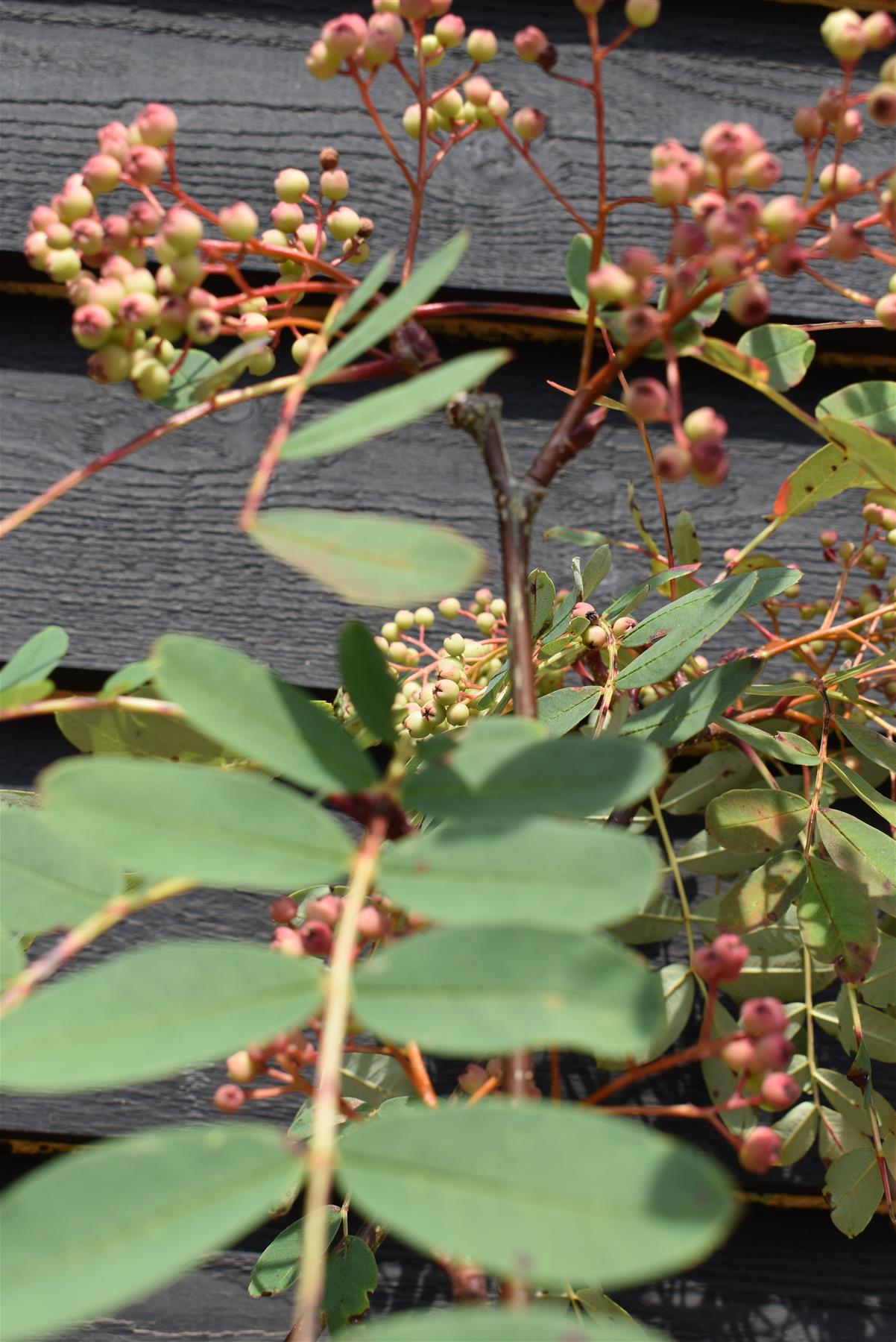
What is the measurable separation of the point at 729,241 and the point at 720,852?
43 centimetres

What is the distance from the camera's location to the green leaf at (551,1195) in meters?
0.20

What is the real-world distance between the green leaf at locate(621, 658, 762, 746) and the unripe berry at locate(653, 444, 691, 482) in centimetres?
17

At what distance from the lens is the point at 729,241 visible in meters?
0.31

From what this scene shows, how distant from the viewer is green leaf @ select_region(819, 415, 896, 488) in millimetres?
378

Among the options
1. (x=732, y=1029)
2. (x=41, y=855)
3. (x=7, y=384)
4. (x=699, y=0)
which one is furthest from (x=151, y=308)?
(x=699, y=0)

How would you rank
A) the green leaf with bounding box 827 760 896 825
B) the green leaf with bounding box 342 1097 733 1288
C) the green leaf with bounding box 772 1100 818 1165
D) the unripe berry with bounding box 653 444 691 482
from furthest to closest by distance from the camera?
the green leaf with bounding box 772 1100 818 1165, the green leaf with bounding box 827 760 896 825, the unripe berry with bounding box 653 444 691 482, the green leaf with bounding box 342 1097 733 1288

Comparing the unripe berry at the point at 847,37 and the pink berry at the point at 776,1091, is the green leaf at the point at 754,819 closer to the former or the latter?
the pink berry at the point at 776,1091

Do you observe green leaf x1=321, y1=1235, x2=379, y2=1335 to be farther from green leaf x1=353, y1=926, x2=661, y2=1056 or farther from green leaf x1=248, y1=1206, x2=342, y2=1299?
green leaf x1=353, y1=926, x2=661, y2=1056

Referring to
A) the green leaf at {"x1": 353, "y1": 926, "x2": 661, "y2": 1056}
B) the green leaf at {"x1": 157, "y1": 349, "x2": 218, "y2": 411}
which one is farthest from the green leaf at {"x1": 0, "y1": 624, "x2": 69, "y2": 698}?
the green leaf at {"x1": 353, "y1": 926, "x2": 661, "y2": 1056}

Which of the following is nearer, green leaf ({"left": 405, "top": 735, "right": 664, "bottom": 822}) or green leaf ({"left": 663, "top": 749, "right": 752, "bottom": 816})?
green leaf ({"left": 405, "top": 735, "right": 664, "bottom": 822})

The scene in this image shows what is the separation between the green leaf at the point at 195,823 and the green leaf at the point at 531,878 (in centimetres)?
3

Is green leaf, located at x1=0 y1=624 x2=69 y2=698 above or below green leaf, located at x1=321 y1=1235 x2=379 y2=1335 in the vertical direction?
above

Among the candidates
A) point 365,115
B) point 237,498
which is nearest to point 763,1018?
point 237,498

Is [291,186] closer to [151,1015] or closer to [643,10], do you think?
[643,10]
